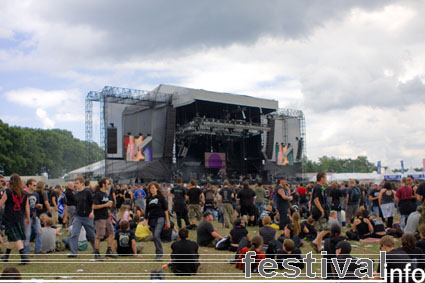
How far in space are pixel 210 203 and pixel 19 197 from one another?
6.74 metres

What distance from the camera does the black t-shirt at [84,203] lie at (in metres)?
6.52

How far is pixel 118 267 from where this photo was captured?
229 inches

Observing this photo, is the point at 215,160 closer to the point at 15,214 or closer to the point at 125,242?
the point at 125,242

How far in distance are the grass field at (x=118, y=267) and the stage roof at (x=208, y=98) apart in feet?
67.2

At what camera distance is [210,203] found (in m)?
12.1

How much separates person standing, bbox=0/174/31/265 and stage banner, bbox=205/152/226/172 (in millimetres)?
26229

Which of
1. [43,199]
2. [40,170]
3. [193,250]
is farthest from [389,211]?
[40,170]

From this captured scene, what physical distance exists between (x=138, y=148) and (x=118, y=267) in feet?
69.3

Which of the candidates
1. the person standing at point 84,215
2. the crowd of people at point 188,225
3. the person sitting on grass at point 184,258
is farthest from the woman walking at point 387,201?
the person standing at point 84,215

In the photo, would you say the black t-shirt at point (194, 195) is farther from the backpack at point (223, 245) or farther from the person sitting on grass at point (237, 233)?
the person sitting on grass at point (237, 233)

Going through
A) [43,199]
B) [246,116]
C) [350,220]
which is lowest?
[350,220]

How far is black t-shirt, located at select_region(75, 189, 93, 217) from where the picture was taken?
652 cm

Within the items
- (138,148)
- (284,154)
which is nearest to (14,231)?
(138,148)

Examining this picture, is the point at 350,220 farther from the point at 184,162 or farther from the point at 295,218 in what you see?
the point at 184,162
